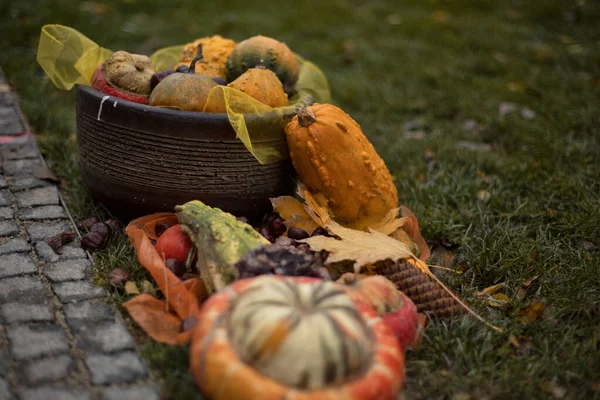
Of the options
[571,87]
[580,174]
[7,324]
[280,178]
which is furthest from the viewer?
[571,87]

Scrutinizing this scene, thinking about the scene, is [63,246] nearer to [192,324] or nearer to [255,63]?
[192,324]

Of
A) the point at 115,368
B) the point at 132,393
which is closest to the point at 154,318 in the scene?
the point at 115,368

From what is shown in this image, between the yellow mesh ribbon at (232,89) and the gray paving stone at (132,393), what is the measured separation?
48.4 inches

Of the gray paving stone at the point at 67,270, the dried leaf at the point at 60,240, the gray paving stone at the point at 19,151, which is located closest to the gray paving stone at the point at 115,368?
the gray paving stone at the point at 67,270

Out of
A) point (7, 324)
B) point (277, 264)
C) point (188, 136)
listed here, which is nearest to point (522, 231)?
point (277, 264)

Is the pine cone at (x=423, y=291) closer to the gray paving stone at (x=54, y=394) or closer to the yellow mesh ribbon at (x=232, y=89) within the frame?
the yellow mesh ribbon at (x=232, y=89)

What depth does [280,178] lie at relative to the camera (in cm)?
319

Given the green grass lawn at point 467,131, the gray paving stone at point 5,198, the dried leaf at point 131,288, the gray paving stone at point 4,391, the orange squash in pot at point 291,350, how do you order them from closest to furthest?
1. the orange squash in pot at point 291,350
2. the gray paving stone at point 4,391
3. the green grass lawn at point 467,131
4. the dried leaf at point 131,288
5. the gray paving stone at point 5,198

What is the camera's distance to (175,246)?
280cm

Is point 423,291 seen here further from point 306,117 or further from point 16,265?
point 16,265

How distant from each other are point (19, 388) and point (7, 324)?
0.38 m

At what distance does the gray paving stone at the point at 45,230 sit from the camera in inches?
117

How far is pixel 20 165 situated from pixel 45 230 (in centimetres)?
86

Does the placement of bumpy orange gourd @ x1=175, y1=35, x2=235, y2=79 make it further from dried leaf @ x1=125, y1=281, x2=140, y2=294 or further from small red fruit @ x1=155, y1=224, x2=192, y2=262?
dried leaf @ x1=125, y1=281, x2=140, y2=294
